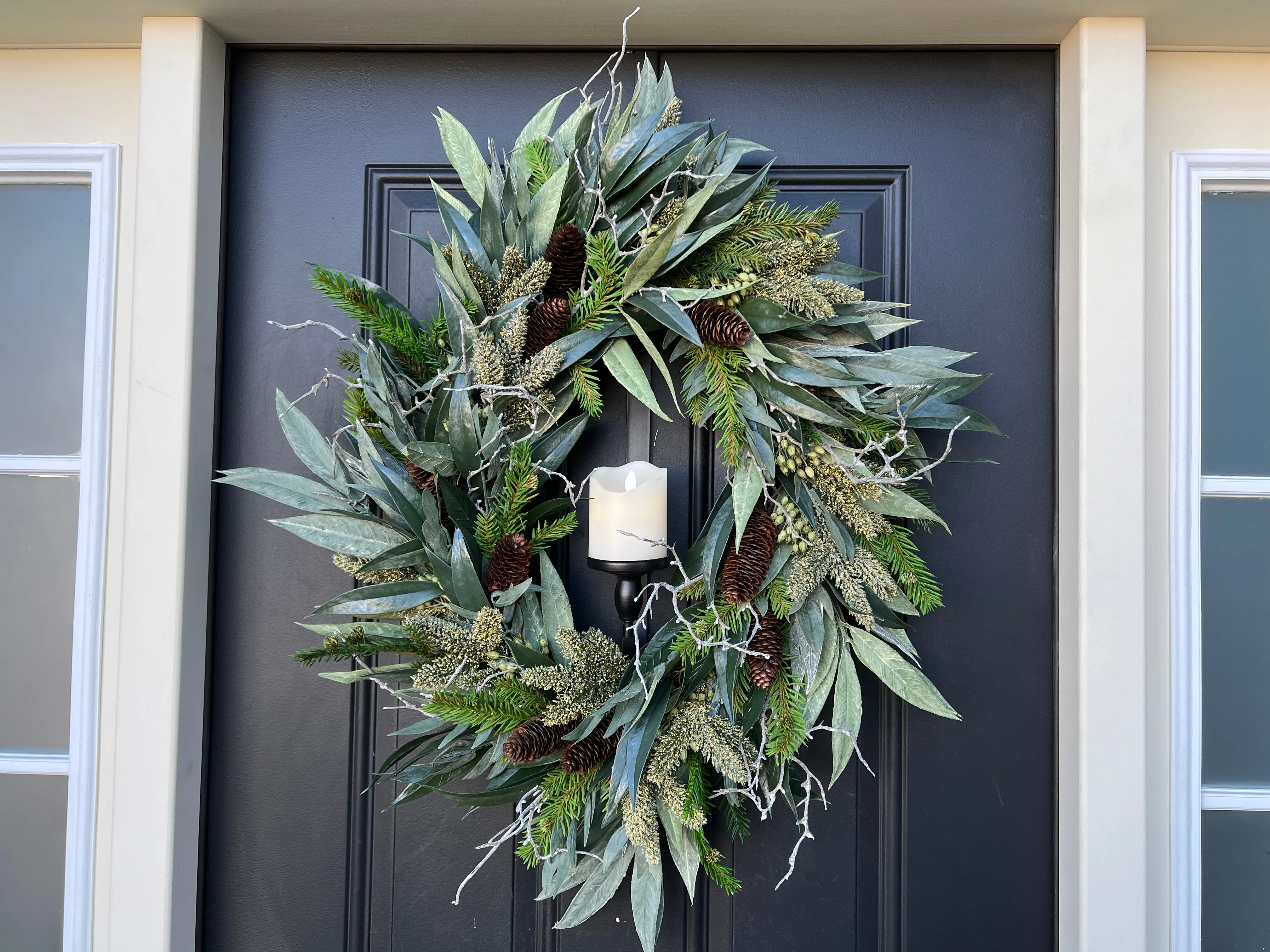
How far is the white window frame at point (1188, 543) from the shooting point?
878 millimetres

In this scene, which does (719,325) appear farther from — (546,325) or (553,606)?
(553,606)

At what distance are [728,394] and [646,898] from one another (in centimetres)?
54

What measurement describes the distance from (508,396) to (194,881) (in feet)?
2.20

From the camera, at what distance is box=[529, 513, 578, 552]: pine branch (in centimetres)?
78

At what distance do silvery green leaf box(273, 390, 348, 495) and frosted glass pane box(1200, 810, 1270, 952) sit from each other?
43.5 inches

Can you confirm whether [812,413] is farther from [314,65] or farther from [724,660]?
[314,65]

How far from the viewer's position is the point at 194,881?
0.86 m

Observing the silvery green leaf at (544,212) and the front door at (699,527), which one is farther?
the front door at (699,527)

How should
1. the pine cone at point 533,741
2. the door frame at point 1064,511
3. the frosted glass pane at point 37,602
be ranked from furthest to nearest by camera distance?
the frosted glass pane at point 37,602 < the door frame at point 1064,511 < the pine cone at point 533,741

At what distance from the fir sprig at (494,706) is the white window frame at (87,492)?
0.49m

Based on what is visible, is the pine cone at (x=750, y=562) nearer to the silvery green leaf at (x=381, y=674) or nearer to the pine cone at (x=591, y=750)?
the pine cone at (x=591, y=750)

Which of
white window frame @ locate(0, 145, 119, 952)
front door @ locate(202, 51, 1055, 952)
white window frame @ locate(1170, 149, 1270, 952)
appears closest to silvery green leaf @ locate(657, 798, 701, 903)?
front door @ locate(202, 51, 1055, 952)

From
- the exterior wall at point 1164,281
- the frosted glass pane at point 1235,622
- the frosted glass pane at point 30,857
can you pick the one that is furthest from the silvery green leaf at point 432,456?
the frosted glass pane at point 1235,622

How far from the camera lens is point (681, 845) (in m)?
0.78
